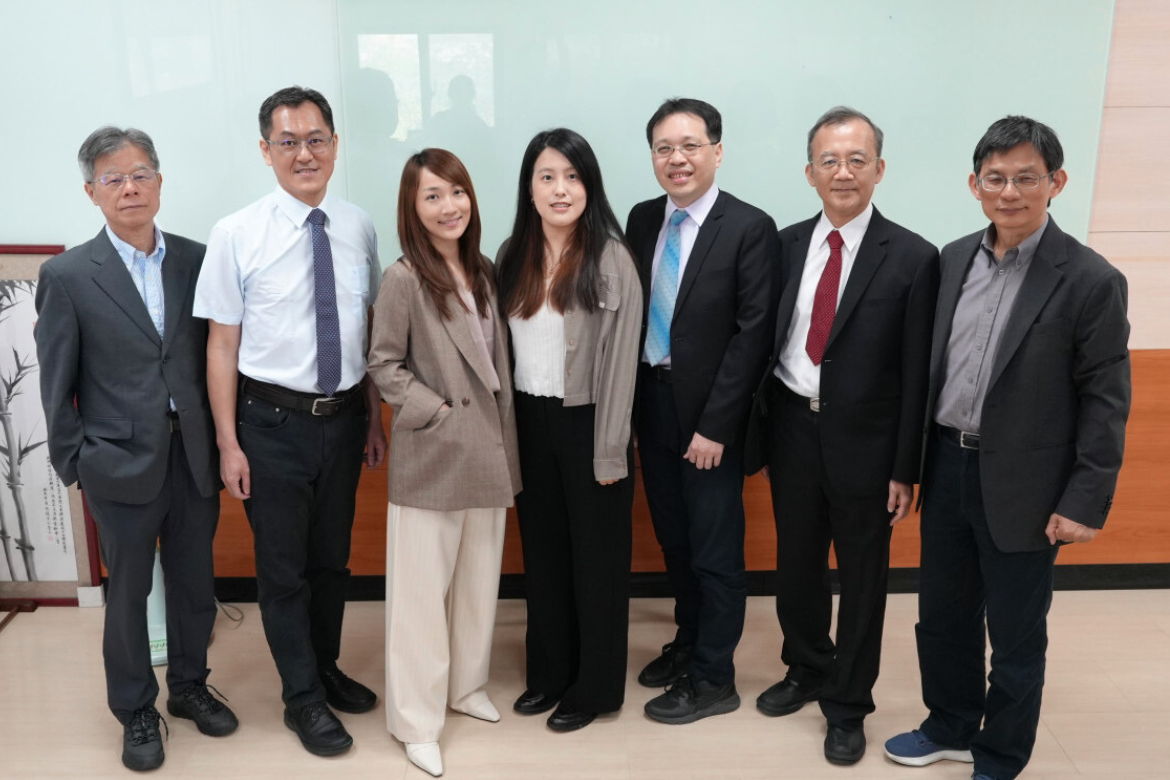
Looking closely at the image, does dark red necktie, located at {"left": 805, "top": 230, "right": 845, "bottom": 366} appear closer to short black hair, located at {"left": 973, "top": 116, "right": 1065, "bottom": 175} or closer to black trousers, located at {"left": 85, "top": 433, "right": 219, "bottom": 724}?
short black hair, located at {"left": 973, "top": 116, "right": 1065, "bottom": 175}

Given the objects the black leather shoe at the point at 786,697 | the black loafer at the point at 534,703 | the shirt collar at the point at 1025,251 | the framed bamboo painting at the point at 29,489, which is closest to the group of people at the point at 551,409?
the shirt collar at the point at 1025,251

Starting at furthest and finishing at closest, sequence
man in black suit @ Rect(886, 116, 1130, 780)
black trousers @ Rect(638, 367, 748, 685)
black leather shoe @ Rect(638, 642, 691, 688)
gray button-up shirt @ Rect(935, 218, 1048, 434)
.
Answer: black leather shoe @ Rect(638, 642, 691, 688) → black trousers @ Rect(638, 367, 748, 685) → gray button-up shirt @ Rect(935, 218, 1048, 434) → man in black suit @ Rect(886, 116, 1130, 780)

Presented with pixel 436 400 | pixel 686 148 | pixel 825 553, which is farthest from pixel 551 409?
pixel 825 553

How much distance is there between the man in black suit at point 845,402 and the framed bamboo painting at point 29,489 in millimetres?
2639

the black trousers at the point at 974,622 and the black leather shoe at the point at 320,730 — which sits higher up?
the black trousers at the point at 974,622

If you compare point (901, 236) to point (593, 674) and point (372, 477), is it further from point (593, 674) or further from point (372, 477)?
point (372, 477)

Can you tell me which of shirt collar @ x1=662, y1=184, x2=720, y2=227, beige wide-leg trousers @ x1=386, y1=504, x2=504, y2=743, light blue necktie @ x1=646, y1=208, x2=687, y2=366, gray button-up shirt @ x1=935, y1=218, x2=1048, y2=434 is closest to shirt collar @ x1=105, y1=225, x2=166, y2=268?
beige wide-leg trousers @ x1=386, y1=504, x2=504, y2=743

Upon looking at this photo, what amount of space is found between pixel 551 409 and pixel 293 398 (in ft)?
2.42

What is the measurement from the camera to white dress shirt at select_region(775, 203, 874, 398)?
2688 mm

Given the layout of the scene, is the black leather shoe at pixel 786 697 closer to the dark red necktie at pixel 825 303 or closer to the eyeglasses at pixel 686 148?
the dark red necktie at pixel 825 303

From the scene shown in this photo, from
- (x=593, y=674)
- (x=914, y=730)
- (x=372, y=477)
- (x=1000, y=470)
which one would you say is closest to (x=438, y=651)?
(x=593, y=674)

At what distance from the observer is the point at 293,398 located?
276 centimetres

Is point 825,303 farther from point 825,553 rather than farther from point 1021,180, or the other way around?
point 825,553

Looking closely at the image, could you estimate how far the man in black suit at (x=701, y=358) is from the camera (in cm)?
279
